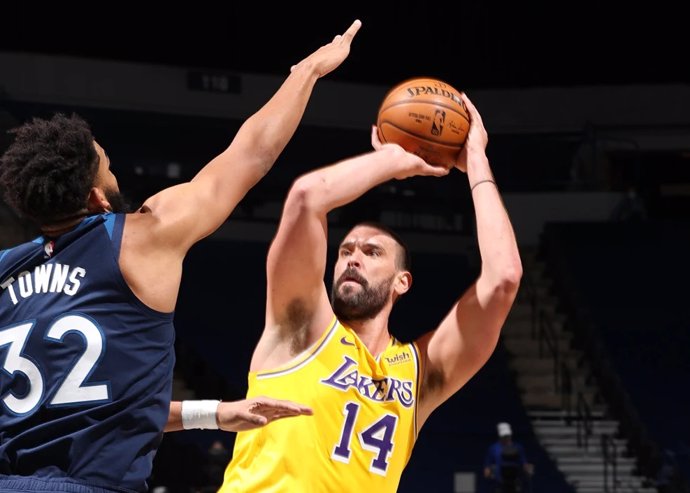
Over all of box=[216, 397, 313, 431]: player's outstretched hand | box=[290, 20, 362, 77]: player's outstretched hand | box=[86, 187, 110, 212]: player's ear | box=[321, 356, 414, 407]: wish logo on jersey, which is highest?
box=[290, 20, 362, 77]: player's outstretched hand

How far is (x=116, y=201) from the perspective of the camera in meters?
2.91

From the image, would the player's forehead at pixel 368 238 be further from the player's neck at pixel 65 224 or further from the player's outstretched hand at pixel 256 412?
the player's neck at pixel 65 224

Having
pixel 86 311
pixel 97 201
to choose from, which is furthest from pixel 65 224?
pixel 86 311

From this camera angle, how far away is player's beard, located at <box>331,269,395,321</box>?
420 centimetres

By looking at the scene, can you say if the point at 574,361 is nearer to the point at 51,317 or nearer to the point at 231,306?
the point at 231,306

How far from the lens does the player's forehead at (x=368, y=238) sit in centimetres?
427

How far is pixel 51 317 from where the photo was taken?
266 centimetres

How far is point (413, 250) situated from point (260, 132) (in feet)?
50.1

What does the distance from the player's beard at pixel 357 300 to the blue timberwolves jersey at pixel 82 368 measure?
149 centimetres

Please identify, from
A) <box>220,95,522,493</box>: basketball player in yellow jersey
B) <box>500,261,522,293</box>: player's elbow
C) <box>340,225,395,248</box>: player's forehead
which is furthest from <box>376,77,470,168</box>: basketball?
<box>500,261,522,293</box>: player's elbow

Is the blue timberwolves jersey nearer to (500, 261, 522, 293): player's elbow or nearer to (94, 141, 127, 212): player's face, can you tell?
(94, 141, 127, 212): player's face

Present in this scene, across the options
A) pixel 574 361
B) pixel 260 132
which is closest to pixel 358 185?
pixel 260 132

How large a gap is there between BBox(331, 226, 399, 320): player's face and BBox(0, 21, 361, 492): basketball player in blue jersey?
1.34 metres

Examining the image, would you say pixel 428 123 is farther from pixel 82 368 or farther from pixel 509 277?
pixel 82 368
